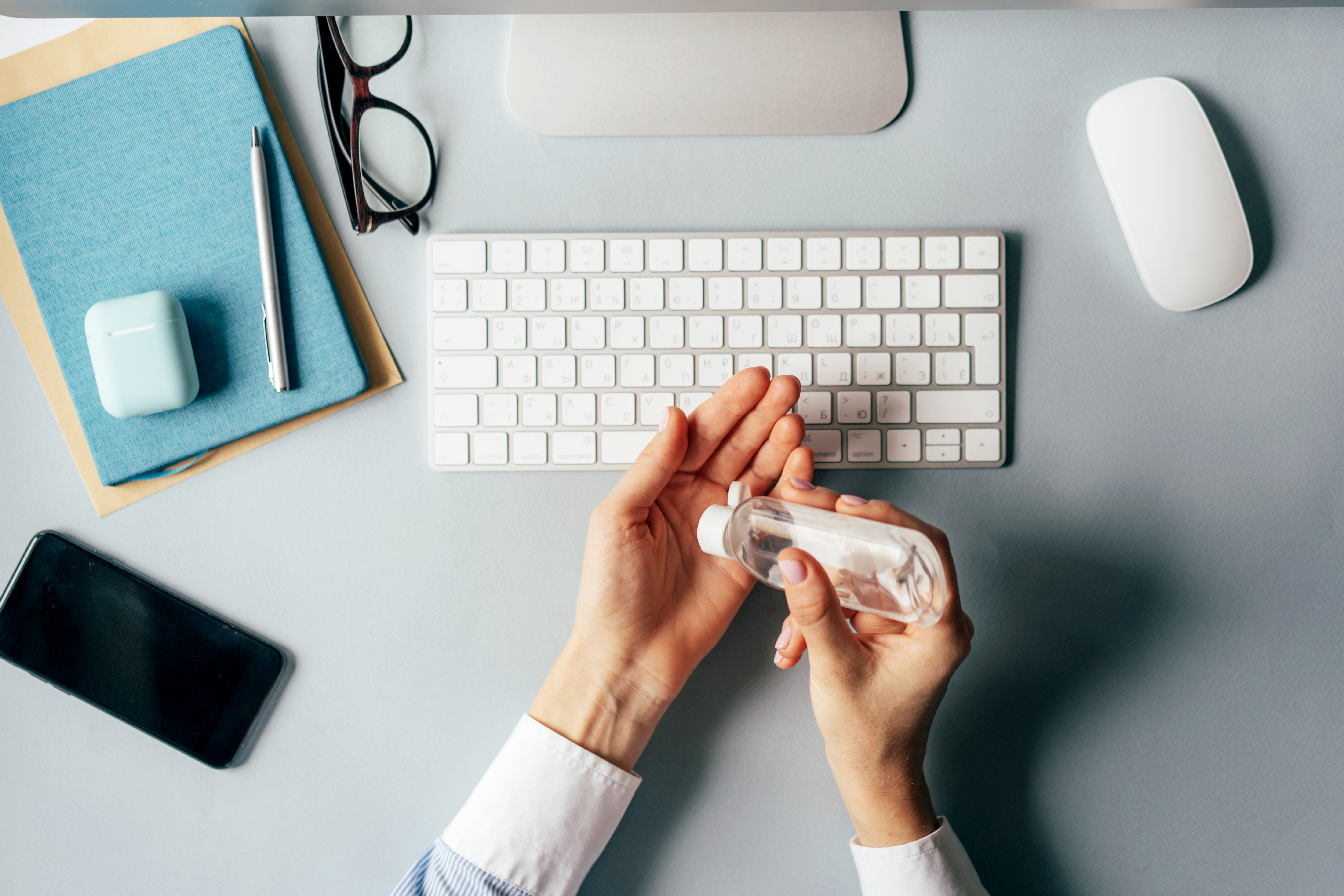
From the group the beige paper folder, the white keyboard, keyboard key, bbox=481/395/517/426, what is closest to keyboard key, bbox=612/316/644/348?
the white keyboard

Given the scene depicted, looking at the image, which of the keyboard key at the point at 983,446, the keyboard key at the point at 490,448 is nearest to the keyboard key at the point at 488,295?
the keyboard key at the point at 490,448

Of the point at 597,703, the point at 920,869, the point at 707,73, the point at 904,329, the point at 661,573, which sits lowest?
the point at 920,869

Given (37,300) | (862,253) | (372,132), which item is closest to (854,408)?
(862,253)

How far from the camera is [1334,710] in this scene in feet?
2.43

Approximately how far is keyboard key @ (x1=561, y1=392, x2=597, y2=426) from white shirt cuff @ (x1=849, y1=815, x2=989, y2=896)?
44 centimetres

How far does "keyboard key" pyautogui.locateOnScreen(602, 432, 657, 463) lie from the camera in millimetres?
706

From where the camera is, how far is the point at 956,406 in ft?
2.33

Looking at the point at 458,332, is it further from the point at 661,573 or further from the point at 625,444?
the point at 661,573

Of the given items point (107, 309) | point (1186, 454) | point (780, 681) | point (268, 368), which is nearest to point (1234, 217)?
point (1186, 454)

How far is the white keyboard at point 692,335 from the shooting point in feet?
2.31

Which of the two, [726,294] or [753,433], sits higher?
[726,294]

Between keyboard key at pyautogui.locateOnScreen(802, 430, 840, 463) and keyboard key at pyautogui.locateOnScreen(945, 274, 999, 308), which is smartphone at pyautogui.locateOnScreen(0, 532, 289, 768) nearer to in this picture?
keyboard key at pyautogui.locateOnScreen(802, 430, 840, 463)

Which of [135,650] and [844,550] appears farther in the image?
[135,650]

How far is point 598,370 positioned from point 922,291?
30cm
